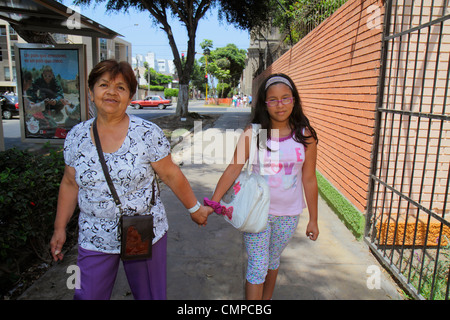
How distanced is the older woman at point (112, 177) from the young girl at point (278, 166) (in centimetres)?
58

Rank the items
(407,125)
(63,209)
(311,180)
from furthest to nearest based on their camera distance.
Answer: (407,125)
(311,180)
(63,209)

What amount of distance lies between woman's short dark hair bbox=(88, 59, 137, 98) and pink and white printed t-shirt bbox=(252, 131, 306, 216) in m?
0.96

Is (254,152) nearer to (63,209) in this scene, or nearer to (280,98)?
(280,98)

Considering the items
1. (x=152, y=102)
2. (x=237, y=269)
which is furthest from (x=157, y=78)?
(x=237, y=269)

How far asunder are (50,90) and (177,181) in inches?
256

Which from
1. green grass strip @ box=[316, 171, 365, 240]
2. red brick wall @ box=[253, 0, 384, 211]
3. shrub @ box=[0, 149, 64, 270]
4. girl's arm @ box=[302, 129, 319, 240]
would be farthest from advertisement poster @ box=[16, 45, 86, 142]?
girl's arm @ box=[302, 129, 319, 240]

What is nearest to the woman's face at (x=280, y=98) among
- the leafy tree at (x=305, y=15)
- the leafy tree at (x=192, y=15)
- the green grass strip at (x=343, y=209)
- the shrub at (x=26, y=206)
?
the shrub at (x=26, y=206)

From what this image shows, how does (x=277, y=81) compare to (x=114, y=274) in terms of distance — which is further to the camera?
(x=277, y=81)

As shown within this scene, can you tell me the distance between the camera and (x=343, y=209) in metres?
4.65

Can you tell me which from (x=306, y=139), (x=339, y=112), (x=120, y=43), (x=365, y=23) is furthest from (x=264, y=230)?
(x=120, y=43)

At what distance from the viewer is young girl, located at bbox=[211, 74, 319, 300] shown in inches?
93.4

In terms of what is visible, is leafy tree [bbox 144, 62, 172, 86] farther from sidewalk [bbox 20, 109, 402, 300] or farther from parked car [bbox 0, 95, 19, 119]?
sidewalk [bbox 20, 109, 402, 300]
